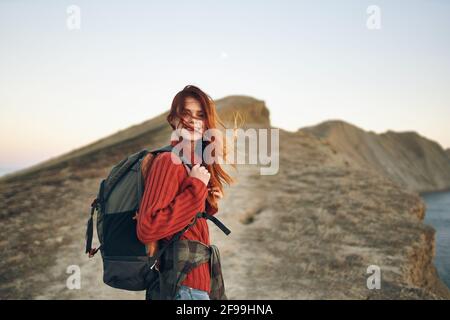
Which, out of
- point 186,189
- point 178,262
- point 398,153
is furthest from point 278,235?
point 398,153

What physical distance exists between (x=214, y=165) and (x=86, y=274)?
677 centimetres

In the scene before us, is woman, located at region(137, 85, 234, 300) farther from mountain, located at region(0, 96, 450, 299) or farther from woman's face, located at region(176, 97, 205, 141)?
mountain, located at region(0, 96, 450, 299)

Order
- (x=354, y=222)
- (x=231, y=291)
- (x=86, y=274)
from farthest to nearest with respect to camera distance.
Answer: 1. (x=354, y=222)
2. (x=86, y=274)
3. (x=231, y=291)

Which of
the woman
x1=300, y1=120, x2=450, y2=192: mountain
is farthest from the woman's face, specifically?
x1=300, y1=120, x2=450, y2=192: mountain

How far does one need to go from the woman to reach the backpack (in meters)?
0.08

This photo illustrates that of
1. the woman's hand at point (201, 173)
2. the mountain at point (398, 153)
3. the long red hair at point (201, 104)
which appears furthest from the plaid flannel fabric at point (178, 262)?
the mountain at point (398, 153)

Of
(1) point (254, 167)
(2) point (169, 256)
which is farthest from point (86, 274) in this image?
(1) point (254, 167)

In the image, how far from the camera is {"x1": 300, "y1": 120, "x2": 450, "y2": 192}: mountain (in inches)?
2776

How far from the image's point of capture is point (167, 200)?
8.00 ft

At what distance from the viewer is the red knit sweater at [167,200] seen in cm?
239

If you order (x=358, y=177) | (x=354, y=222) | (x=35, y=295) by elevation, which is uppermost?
(x=358, y=177)

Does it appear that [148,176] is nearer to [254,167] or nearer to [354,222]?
[354,222]

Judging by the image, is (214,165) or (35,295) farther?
(35,295)

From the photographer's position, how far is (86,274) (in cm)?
870
